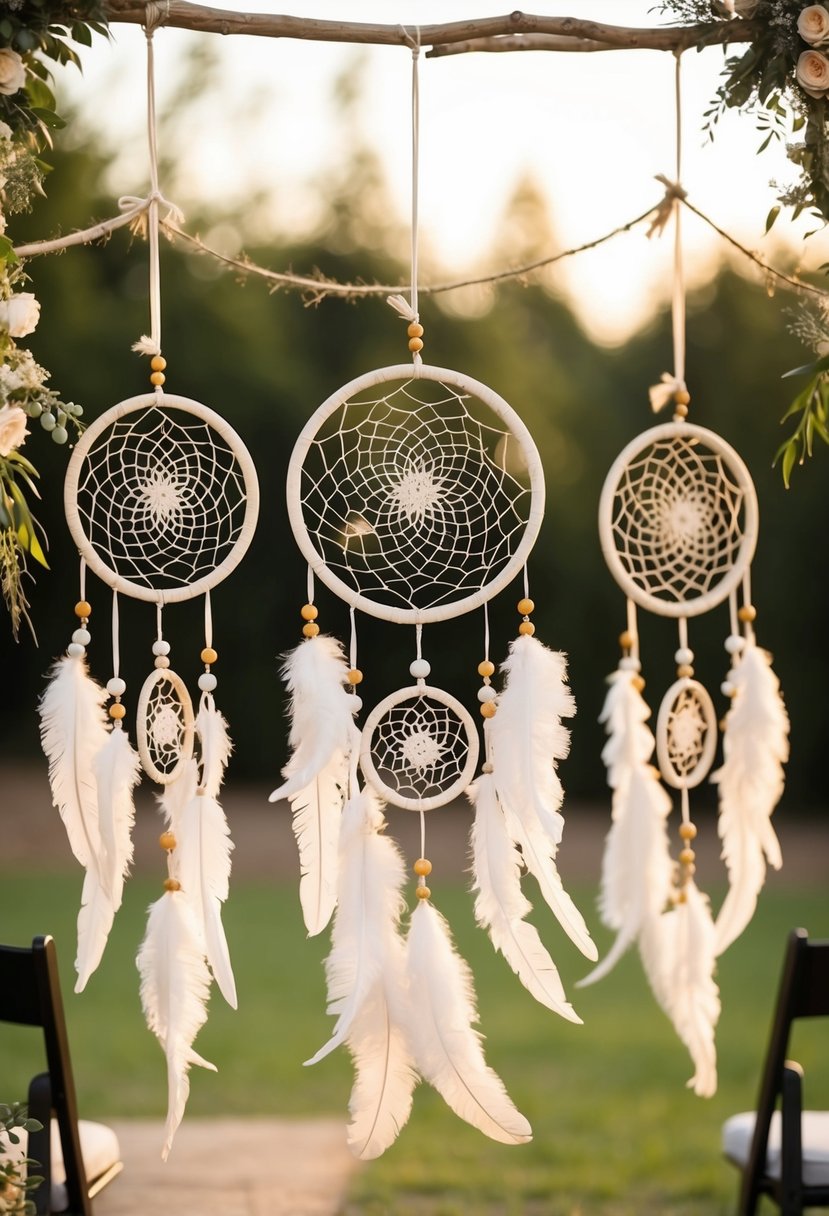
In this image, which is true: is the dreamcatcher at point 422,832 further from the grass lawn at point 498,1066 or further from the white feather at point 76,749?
the grass lawn at point 498,1066

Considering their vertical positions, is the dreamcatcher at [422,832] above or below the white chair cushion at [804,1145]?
above

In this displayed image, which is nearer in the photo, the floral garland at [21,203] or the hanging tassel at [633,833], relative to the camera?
the floral garland at [21,203]

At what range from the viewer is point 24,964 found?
194 cm

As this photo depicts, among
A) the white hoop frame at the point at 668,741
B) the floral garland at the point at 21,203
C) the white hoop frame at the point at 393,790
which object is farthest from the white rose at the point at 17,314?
the white hoop frame at the point at 668,741

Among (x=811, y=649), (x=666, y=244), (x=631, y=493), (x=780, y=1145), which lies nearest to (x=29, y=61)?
(x=631, y=493)

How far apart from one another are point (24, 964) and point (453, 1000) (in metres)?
0.69

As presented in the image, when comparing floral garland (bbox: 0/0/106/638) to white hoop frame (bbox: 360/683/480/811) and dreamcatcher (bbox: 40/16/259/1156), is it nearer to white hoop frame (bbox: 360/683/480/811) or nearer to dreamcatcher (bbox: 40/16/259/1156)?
dreamcatcher (bbox: 40/16/259/1156)

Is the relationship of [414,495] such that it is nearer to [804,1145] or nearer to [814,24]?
[814,24]

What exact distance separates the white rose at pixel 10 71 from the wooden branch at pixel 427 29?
0.16 meters

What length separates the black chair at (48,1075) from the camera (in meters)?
1.93

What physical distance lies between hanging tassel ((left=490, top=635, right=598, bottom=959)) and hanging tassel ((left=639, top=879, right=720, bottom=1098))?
203mm

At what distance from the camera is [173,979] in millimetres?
1759

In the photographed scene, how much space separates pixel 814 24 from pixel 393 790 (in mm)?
1252

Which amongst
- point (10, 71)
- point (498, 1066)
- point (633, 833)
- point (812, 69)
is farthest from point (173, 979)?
point (498, 1066)
